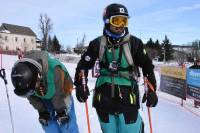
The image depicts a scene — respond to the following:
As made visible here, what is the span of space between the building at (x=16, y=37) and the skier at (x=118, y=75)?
89500mm

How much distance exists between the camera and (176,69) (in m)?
13.5

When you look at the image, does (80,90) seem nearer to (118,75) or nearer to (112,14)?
(118,75)

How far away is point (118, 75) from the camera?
171 inches

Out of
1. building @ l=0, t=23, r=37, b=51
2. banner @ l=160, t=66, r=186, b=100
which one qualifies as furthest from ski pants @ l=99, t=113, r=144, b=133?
building @ l=0, t=23, r=37, b=51

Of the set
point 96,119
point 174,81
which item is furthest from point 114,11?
point 174,81

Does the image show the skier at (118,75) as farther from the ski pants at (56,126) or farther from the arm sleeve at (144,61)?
the ski pants at (56,126)

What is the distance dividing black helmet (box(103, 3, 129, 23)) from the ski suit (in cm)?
23

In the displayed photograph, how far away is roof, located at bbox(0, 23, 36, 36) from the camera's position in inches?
3812

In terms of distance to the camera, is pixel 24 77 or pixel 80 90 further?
pixel 80 90

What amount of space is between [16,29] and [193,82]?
91647mm

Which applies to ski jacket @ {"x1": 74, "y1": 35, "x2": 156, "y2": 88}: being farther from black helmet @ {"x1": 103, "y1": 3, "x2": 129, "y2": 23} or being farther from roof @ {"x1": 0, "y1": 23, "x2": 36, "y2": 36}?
roof @ {"x1": 0, "y1": 23, "x2": 36, "y2": 36}

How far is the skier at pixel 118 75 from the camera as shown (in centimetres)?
430

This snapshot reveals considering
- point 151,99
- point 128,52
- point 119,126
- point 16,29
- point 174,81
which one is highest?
point 16,29

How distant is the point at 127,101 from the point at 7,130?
11.0ft
